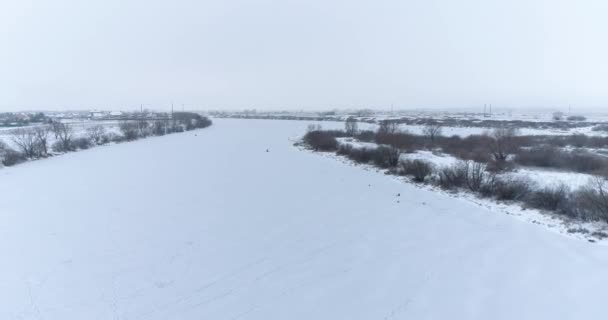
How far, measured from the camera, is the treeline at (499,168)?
470 inches

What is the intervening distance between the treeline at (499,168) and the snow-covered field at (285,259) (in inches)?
72.8

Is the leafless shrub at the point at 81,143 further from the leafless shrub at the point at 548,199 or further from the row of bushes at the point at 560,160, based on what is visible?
the row of bushes at the point at 560,160

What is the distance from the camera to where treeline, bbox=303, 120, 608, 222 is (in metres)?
11.9

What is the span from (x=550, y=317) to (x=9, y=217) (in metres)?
17.7

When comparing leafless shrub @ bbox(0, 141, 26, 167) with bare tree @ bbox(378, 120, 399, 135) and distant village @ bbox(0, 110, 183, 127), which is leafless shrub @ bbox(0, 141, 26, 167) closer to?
bare tree @ bbox(378, 120, 399, 135)

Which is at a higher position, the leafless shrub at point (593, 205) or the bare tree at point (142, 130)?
the bare tree at point (142, 130)

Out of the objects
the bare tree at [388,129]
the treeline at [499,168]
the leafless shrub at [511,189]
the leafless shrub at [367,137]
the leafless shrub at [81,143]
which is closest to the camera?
the treeline at [499,168]

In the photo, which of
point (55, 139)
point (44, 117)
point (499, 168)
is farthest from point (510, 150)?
point (44, 117)

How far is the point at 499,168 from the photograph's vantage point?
1919 centimetres

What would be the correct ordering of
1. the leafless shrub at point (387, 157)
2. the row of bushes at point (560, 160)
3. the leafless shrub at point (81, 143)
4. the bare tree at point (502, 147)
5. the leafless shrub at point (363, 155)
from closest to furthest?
1. the row of bushes at point (560, 160)
2. the leafless shrub at point (387, 157)
3. the bare tree at point (502, 147)
4. the leafless shrub at point (363, 155)
5. the leafless shrub at point (81, 143)

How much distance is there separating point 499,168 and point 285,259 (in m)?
15.9

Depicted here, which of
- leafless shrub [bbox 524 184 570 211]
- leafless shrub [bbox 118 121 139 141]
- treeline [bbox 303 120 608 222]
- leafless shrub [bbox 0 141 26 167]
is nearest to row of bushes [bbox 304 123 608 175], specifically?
treeline [bbox 303 120 608 222]

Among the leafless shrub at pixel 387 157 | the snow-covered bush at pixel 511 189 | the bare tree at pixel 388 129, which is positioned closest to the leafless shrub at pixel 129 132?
the bare tree at pixel 388 129

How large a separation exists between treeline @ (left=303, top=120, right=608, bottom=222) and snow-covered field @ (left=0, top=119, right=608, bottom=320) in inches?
72.8
